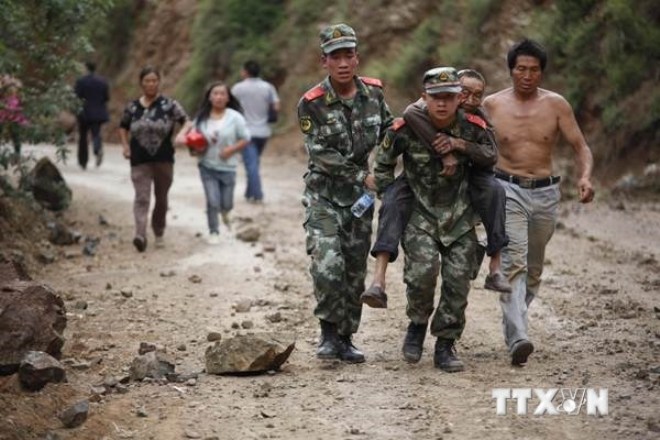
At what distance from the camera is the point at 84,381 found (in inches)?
275

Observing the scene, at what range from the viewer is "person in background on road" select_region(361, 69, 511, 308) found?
6.93 m

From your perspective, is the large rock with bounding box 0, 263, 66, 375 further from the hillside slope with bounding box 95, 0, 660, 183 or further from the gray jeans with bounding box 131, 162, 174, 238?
the hillside slope with bounding box 95, 0, 660, 183

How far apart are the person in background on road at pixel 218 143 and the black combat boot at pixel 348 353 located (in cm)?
552

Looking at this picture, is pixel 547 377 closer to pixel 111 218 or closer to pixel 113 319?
pixel 113 319

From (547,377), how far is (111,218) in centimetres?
953

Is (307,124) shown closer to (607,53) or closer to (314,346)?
(314,346)

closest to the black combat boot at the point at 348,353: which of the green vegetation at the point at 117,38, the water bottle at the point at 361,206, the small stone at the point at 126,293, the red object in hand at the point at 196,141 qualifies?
the water bottle at the point at 361,206

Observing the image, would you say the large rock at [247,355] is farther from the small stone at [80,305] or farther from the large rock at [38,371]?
the small stone at [80,305]

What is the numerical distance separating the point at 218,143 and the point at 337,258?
570 cm

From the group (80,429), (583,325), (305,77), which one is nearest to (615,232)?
(583,325)

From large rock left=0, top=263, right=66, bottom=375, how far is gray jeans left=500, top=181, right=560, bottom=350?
288 centimetres

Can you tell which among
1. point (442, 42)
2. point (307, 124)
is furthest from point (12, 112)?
point (442, 42)

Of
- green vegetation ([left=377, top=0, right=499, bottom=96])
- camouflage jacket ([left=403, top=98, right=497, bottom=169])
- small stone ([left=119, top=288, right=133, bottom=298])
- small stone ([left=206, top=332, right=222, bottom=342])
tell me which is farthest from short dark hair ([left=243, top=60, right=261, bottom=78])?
camouflage jacket ([left=403, top=98, right=497, bottom=169])

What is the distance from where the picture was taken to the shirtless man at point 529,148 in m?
7.41
